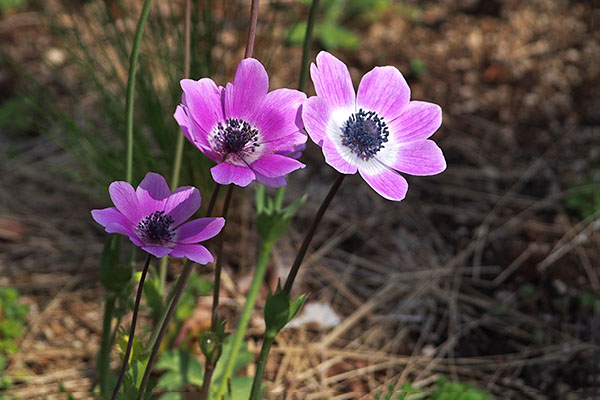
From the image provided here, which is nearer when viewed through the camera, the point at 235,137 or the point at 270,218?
the point at 235,137

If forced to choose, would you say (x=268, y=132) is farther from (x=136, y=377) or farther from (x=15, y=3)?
(x=15, y=3)

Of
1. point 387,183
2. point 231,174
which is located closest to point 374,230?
point 387,183

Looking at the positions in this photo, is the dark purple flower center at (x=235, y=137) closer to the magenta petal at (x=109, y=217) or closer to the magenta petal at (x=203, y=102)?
the magenta petal at (x=203, y=102)

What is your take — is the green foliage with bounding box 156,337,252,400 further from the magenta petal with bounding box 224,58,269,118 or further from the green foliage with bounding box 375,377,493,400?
the magenta petal with bounding box 224,58,269,118

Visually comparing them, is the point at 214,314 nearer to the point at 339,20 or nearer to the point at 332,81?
the point at 332,81

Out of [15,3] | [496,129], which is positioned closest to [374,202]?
[496,129]
